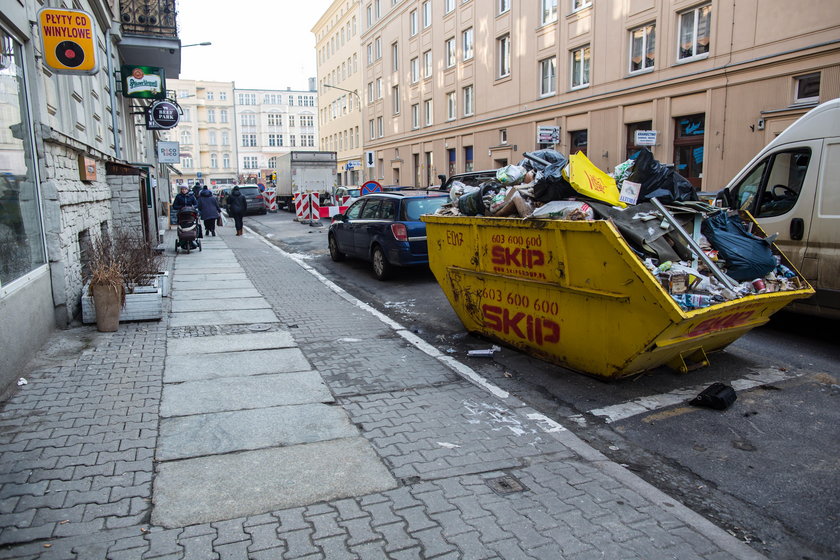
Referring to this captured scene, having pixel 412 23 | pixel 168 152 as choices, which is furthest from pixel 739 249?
pixel 412 23

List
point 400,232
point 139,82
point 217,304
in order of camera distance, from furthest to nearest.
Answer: point 139,82, point 400,232, point 217,304

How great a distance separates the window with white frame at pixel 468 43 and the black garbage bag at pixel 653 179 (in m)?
30.1

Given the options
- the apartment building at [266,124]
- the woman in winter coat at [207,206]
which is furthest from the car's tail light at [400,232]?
the apartment building at [266,124]

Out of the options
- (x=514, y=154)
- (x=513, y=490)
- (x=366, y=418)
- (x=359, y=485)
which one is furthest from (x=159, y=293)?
(x=514, y=154)

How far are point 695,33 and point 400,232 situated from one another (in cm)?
1490

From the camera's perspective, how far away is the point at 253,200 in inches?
1329

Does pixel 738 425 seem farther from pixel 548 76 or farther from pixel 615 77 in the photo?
pixel 548 76

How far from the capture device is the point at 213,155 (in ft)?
308

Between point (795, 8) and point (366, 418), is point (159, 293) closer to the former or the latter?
point (366, 418)

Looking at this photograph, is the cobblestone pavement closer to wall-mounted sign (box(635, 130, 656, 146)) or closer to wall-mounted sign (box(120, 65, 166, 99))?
wall-mounted sign (box(120, 65, 166, 99))

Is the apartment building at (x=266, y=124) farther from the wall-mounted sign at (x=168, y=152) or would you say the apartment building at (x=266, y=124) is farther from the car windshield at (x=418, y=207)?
the car windshield at (x=418, y=207)

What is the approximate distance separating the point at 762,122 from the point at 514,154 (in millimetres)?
13792

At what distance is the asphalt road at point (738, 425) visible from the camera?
331cm

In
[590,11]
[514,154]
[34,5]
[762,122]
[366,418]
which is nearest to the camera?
[366,418]
